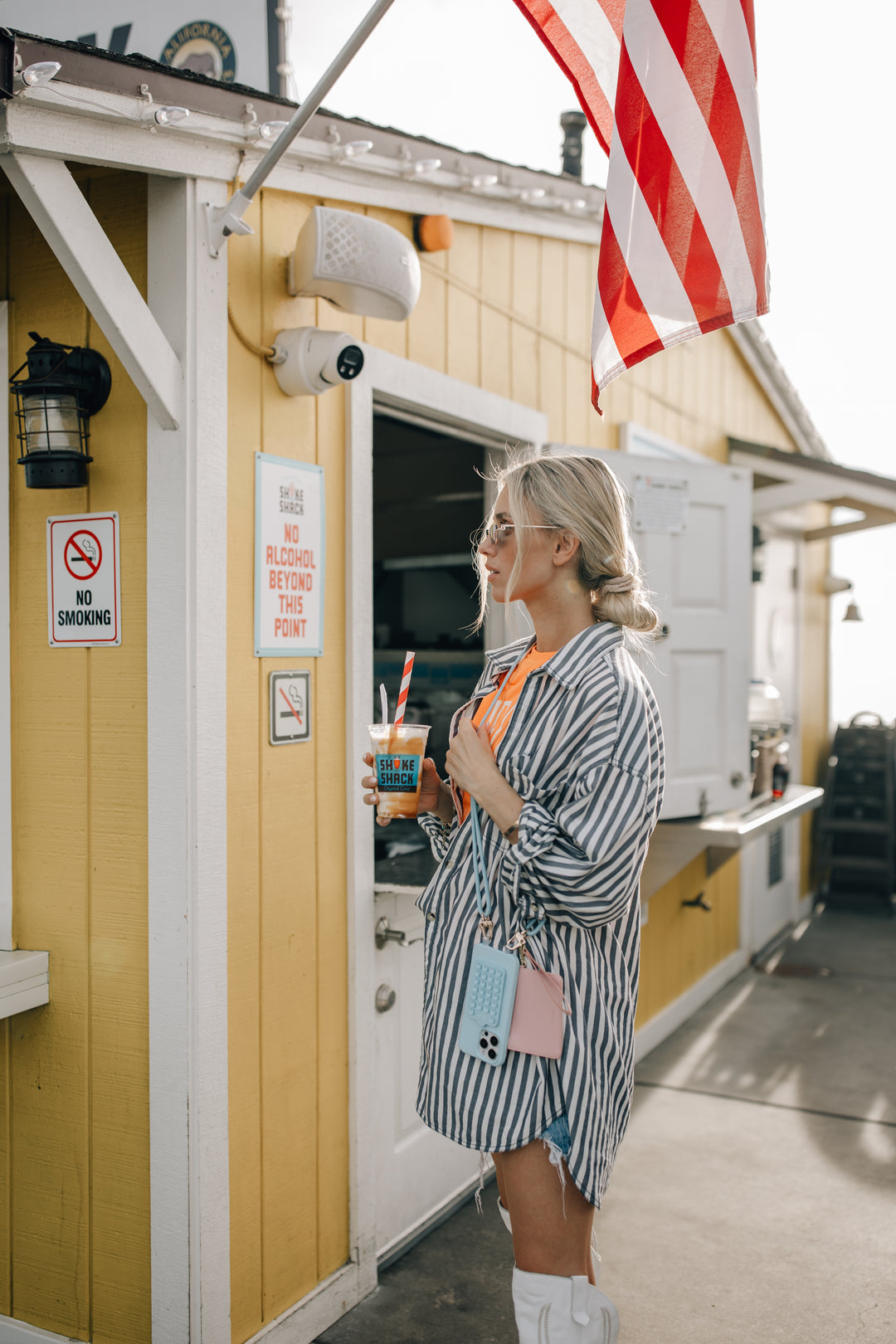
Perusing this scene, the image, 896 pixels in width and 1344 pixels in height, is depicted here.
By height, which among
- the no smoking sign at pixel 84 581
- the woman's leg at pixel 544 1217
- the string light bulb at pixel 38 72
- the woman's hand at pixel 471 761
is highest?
the string light bulb at pixel 38 72

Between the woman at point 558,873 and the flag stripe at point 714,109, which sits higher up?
the flag stripe at point 714,109

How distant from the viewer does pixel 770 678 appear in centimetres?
690

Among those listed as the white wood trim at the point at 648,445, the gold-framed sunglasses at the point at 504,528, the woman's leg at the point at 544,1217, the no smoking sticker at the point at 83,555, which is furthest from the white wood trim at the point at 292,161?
the woman's leg at the point at 544,1217

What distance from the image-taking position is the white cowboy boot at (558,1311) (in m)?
1.62

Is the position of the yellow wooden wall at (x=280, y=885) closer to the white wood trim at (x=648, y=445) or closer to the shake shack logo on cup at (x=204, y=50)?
the shake shack logo on cup at (x=204, y=50)

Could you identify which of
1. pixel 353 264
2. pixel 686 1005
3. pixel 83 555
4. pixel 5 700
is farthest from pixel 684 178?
pixel 686 1005

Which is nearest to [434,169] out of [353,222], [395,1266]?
[353,222]

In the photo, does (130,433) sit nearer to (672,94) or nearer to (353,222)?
(353,222)

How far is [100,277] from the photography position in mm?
1971

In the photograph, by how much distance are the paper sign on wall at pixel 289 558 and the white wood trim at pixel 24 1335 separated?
1.59 metres

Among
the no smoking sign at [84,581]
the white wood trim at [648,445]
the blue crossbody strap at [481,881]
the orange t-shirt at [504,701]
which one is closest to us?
the blue crossbody strap at [481,881]

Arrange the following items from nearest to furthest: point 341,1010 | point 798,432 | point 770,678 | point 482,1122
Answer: point 482,1122 → point 341,1010 → point 770,678 → point 798,432

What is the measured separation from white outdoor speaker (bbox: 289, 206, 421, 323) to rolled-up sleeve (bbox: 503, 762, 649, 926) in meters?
1.33

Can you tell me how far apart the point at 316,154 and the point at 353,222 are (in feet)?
0.95
